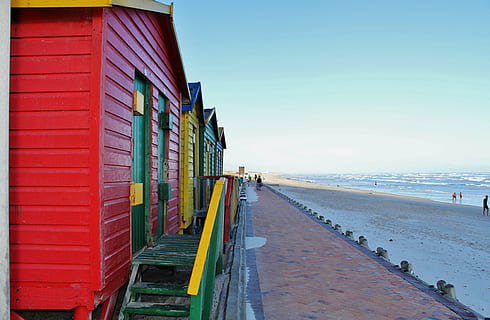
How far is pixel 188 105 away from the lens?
8.03 m

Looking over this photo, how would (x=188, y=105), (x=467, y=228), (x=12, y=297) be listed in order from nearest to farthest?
1. (x=12, y=297)
2. (x=188, y=105)
3. (x=467, y=228)

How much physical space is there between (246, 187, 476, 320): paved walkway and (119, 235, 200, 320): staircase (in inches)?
46.5

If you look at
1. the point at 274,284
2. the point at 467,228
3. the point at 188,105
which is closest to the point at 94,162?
the point at 274,284

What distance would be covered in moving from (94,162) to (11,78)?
1246mm

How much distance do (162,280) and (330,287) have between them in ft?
9.25

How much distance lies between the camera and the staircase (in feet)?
12.2

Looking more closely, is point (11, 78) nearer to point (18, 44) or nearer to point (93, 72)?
point (18, 44)

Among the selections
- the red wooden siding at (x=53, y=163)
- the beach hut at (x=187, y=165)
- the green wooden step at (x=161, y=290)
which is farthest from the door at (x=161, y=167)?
the red wooden siding at (x=53, y=163)

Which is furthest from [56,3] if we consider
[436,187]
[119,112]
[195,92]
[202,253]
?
[436,187]

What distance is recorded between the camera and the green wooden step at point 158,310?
3650 millimetres

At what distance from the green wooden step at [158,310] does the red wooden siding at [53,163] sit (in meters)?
0.60

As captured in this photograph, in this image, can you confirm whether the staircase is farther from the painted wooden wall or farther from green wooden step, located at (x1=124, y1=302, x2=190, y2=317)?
the painted wooden wall

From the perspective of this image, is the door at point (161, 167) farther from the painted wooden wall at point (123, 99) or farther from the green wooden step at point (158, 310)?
the green wooden step at point (158, 310)

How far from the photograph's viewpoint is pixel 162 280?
16.4 ft
